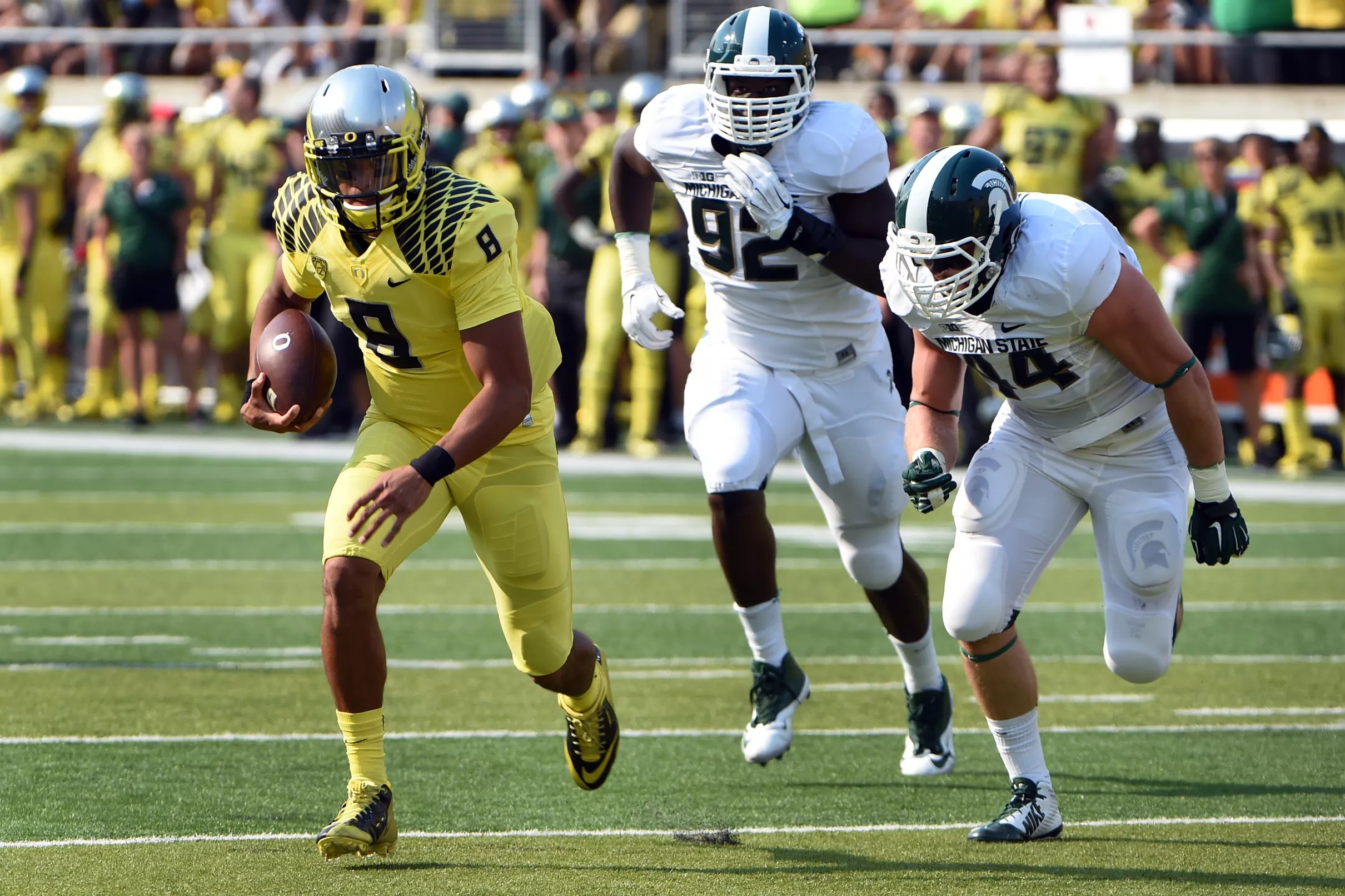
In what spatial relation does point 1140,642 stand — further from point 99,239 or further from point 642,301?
point 99,239

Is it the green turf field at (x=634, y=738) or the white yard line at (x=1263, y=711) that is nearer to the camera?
the green turf field at (x=634, y=738)

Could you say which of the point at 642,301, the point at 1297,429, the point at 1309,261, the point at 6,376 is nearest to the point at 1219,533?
the point at 642,301

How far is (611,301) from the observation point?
11.3 metres

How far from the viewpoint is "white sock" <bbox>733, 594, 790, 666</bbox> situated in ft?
16.6

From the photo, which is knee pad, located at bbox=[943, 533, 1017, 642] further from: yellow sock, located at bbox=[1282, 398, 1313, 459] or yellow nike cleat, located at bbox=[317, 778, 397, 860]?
yellow sock, located at bbox=[1282, 398, 1313, 459]

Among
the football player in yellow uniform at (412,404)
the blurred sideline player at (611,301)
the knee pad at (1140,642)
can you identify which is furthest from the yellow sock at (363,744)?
the blurred sideline player at (611,301)

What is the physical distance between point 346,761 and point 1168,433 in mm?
2230

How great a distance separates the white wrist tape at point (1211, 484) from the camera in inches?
161

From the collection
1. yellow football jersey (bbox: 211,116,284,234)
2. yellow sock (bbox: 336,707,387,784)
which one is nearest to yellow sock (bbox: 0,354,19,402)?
yellow football jersey (bbox: 211,116,284,234)

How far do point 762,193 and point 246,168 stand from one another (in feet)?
27.2

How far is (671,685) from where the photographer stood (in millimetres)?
6039

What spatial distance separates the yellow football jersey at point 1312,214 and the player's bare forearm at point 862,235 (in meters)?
6.51

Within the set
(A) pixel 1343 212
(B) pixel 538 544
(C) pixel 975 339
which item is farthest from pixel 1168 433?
(A) pixel 1343 212

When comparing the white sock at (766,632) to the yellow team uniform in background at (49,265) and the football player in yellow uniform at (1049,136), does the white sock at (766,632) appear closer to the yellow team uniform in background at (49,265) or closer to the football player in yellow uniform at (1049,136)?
the football player in yellow uniform at (1049,136)
